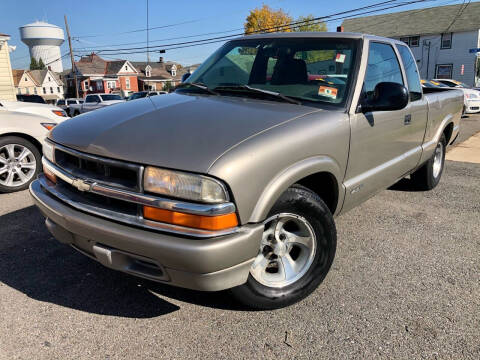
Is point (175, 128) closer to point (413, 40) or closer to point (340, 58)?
point (340, 58)

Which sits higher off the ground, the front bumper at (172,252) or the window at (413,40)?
the window at (413,40)

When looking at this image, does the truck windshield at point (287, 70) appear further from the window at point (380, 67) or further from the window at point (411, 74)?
the window at point (411, 74)

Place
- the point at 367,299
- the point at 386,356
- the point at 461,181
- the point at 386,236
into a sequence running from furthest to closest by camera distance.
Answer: the point at 461,181 < the point at 386,236 < the point at 367,299 < the point at 386,356

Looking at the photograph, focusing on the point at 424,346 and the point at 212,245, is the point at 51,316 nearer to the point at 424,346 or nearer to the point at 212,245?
the point at 212,245

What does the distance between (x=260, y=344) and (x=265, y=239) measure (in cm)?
61

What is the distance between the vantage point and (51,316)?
246 cm

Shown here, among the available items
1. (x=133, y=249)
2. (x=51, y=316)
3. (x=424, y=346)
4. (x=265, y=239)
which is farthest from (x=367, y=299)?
(x=51, y=316)

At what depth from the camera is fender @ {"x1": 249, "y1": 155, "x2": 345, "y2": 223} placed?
83.2 inches

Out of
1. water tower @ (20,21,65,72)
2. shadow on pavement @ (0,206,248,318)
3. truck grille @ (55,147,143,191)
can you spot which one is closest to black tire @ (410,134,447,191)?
shadow on pavement @ (0,206,248,318)

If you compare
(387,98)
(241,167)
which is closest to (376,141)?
(387,98)

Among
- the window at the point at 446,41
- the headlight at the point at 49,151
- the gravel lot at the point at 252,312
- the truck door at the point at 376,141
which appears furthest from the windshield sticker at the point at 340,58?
the window at the point at 446,41

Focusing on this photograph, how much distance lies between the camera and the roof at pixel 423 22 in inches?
1428

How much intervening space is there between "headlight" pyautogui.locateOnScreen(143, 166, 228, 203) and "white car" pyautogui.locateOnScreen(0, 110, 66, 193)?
11.9 feet

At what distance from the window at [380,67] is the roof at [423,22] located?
38.6 m
